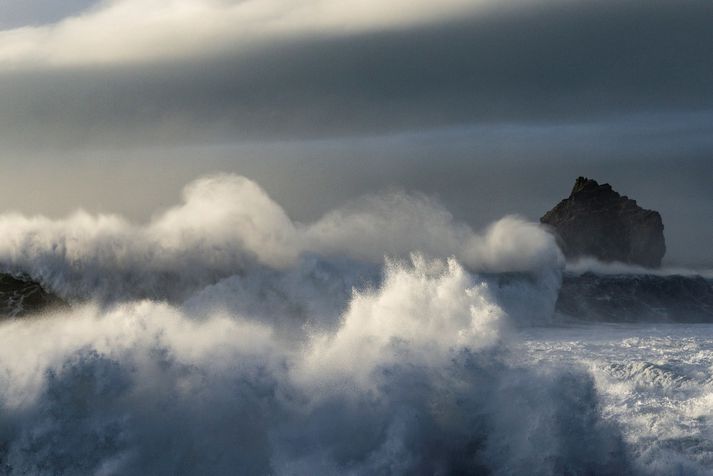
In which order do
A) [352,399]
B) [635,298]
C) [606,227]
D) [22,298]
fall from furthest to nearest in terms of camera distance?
[606,227] < [635,298] < [22,298] < [352,399]

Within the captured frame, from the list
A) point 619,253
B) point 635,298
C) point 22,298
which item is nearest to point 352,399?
point 22,298

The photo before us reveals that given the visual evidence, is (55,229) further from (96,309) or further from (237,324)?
(237,324)

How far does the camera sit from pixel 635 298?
50906mm

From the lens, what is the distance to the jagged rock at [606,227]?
59906 mm

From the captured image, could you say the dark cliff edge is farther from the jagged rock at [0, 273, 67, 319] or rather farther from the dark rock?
the jagged rock at [0, 273, 67, 319]

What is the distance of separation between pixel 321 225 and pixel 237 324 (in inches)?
891

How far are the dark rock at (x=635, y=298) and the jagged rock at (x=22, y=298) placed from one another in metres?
25.1

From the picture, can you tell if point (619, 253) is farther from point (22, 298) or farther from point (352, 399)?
point (352, 399)

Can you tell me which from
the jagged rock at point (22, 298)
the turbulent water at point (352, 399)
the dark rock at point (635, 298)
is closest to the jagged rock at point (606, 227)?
the dark rock at point (635, 298)

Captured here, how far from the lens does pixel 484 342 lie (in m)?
23.8

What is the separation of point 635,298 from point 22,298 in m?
32.9

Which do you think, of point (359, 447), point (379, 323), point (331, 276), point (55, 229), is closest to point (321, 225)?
point (331, 276)

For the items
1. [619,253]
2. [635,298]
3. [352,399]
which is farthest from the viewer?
[619,253]

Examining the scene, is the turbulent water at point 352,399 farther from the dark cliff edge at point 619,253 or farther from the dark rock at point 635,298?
the dark cliff edge at point 619,253
